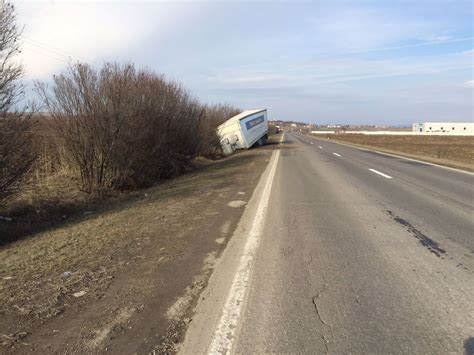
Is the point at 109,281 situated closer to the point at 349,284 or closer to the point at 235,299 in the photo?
the point at 235,299

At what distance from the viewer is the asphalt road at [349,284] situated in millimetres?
3928

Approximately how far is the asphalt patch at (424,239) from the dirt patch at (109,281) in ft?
10.6

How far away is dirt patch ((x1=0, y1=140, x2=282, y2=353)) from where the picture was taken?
13.5 feet

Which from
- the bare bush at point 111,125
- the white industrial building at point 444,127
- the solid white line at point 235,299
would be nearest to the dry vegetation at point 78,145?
the bare bush at point 111,125

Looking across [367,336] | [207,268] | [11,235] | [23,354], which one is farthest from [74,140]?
[367,336]

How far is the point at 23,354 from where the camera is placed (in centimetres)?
381

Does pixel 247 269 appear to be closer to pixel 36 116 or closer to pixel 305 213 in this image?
pixel 305 213

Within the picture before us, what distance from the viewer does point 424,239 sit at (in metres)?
7.30

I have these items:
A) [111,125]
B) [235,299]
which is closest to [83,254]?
[235,299]

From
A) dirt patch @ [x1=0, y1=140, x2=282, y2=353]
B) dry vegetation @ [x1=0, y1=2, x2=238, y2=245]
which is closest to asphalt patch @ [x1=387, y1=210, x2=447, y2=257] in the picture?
dirt patch @ [x1=0, y1=140, x2=282, y2=353]

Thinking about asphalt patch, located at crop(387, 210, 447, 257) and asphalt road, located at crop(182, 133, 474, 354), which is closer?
asphalt road, located at crop(182, 133, 474, 354)

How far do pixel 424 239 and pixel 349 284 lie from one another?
2701 mm

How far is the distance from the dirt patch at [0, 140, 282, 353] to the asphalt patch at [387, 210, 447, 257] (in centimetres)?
322

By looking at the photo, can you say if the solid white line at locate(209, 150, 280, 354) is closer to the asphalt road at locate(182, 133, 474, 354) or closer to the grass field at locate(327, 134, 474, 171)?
the asphalt road at locate(182, 133, 474, 354)
